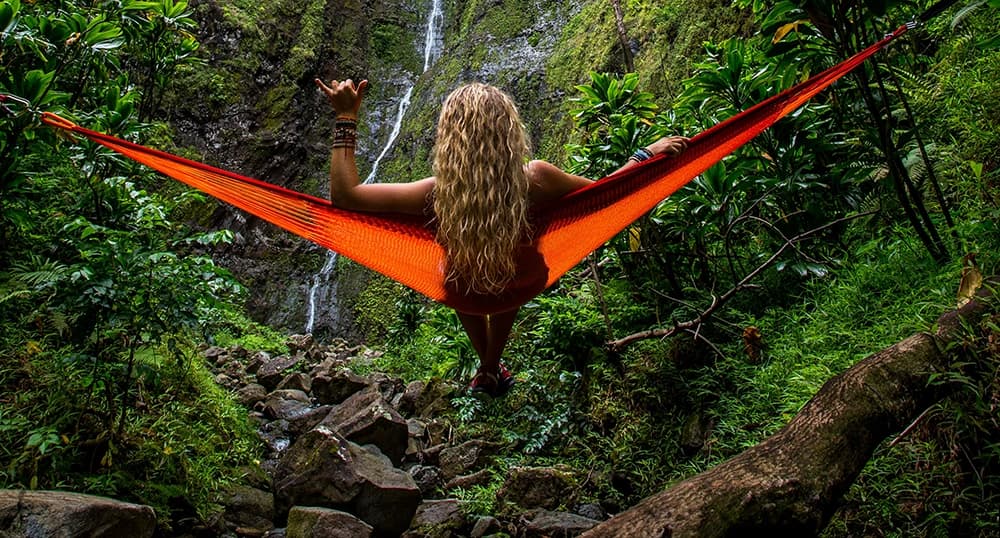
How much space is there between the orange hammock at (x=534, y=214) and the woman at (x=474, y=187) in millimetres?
44

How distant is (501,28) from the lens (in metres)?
7.70

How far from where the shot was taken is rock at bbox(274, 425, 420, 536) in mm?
2027

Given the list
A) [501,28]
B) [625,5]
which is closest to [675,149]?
[625,5]

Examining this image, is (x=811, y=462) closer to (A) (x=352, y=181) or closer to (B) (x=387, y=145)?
(A) (x=352, y=181)

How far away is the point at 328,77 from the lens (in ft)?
31.8

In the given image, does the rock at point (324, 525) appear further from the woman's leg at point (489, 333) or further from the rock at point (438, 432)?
the rock at point (438, 432)

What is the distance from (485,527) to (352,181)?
1.15 m

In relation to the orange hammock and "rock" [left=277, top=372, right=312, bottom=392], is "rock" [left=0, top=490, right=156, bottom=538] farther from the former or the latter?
"rock" [left=277, top=372, right=312, bottom=392]

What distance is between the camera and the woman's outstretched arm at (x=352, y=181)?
1.40 metres

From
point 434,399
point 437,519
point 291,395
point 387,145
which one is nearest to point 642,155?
point 437,519

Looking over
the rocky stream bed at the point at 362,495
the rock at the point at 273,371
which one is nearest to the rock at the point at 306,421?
the rocky stream bed at the point at 362,495

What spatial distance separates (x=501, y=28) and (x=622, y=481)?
691 cm

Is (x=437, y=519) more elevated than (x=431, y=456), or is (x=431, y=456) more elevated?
(x=437, y=519)

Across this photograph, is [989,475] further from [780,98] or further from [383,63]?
[383,63]
